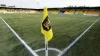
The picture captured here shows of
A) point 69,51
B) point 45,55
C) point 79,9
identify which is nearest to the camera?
point 45,55

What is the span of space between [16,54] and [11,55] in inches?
9.3

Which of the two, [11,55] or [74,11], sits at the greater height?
[11,55]

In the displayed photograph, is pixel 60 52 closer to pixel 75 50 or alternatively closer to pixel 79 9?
pixel 75 50

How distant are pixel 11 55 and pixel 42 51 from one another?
119cm

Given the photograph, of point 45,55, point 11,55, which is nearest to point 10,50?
point 11,55

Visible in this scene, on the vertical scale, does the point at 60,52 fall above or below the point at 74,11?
above

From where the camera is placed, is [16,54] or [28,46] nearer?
[16,54]

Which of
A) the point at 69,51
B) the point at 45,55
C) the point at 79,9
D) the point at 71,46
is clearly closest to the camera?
the point at 45,55

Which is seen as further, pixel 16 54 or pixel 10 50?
pixel 10 50

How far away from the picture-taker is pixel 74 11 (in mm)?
90250

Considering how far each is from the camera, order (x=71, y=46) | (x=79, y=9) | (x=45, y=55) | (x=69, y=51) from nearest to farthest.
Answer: (x=45, y=55) → (x=69, y=51) → (x=71, y=46) → (x=79, y=9)

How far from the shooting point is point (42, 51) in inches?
300

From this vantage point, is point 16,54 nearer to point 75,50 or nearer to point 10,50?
point 10,50

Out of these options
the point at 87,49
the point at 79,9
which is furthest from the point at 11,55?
the point at 79,9
